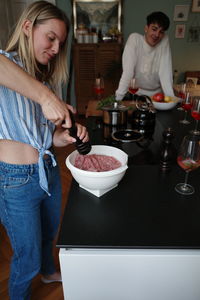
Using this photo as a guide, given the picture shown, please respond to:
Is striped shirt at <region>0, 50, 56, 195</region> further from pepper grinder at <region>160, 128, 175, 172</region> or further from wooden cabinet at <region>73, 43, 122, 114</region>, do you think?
wooden cabinet at <region>73, 43, 122, 114</region>

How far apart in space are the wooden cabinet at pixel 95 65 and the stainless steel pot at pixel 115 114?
2603 mm

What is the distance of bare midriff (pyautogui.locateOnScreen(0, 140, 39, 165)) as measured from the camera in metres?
0.90

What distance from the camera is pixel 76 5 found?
392cm

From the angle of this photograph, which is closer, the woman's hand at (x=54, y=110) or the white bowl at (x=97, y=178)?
the woman's hand at (x=54, y=110)

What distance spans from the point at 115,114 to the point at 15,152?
791 millimetres

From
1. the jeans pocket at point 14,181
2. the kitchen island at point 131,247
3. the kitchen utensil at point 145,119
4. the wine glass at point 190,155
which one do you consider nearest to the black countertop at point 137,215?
the kitchen island at point 131,247

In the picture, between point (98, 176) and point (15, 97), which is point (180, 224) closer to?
point (98, 176)

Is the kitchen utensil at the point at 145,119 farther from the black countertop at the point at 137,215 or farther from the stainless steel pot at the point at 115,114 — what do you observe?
the black countertop at the point at 137,215

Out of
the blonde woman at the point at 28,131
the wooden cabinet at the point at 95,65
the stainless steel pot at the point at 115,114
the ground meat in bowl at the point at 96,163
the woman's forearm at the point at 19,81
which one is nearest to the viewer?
the woman's forearm at the point at 19,81

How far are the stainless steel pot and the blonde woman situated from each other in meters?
0.54

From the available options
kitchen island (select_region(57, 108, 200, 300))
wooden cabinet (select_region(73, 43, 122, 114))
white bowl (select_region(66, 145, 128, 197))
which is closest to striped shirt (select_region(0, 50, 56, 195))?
white bowl (select_region(66, 145, 128, 197))

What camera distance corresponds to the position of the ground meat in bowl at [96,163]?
3.16 feet

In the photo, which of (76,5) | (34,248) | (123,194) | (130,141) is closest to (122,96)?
(130,141)

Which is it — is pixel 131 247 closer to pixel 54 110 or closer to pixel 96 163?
pixel 96 163
